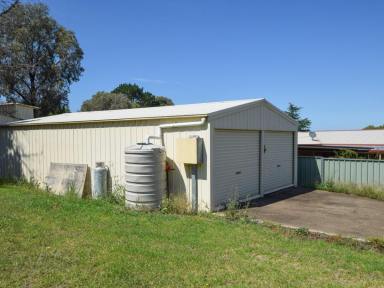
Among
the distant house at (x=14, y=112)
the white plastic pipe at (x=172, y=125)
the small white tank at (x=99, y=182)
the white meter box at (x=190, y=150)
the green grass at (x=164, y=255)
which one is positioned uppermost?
the distant house at (x=14, y=112)

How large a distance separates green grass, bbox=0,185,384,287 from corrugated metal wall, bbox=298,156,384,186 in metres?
6.88

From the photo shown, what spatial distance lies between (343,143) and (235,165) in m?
12.3

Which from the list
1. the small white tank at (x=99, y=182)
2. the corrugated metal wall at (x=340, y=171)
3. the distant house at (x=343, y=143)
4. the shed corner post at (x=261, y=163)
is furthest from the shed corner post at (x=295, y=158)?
the small white tank at (x=99, y=182)

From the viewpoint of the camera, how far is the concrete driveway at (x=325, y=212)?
23.6 feet

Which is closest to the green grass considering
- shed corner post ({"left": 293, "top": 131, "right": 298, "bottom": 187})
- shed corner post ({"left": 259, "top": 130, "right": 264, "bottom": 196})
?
shed corner post ({"left": 259, "top": 130, "right": 264, "bottom": 196})

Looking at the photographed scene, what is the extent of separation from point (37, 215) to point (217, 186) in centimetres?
432

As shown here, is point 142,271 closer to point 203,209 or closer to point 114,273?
point 114,273

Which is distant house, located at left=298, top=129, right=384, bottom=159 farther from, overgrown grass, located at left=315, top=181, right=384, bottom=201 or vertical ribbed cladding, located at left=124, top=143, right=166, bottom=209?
vertical ribbed cladding, located at left=124, top=143, right=166, bottom=209

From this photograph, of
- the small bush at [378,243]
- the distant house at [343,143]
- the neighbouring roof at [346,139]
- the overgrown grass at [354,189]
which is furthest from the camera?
the neighbouring roof at [346,139]

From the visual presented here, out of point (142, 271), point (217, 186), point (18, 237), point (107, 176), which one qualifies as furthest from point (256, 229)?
point (107, 176)

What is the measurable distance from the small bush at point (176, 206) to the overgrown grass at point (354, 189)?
6.26m

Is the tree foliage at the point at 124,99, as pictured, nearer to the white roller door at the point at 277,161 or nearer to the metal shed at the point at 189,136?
the metal shed at the point at 189,136

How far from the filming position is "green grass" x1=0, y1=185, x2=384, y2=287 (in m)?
4.36

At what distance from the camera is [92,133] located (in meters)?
10.6
